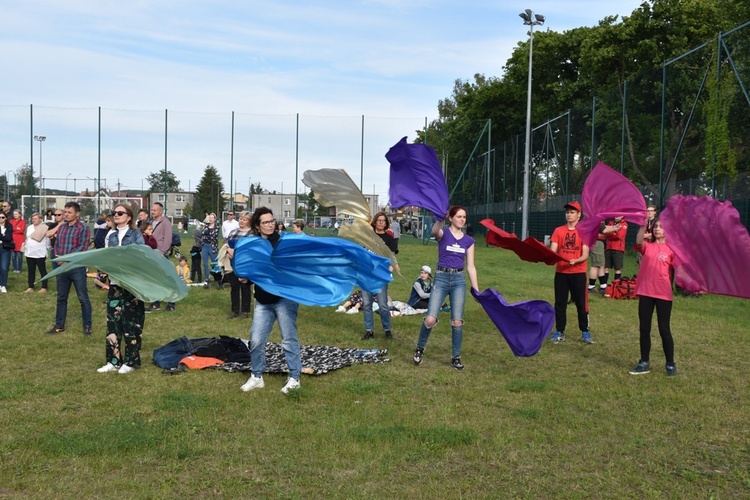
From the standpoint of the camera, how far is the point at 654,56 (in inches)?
1310

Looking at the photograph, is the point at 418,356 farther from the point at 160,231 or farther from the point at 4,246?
the point at 4,246

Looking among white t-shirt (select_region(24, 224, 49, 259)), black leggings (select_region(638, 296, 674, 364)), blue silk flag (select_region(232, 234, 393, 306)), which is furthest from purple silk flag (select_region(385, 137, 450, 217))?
white t-shirt (select_region(24, 224, 49, 259))

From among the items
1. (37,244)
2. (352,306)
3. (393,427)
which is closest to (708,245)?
(393,427)

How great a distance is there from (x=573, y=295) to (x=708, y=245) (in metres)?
3.17

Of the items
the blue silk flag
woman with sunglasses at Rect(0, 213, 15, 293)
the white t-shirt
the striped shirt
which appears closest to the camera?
the blue silk flag

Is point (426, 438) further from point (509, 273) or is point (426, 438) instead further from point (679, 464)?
point (509, 273)

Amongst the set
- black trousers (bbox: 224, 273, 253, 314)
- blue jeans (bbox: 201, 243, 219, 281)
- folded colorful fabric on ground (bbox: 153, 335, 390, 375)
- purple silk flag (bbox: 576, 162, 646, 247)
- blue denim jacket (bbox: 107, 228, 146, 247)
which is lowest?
folded colorful fabric on ground (bbox: 153, 335, 390, 375)

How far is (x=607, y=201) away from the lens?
8.55 m

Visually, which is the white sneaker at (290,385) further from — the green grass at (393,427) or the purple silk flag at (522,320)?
the purple silk flag at (522,320)

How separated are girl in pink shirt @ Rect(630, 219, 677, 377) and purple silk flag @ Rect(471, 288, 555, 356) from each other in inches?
39.9

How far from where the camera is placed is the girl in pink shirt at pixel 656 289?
7574mm

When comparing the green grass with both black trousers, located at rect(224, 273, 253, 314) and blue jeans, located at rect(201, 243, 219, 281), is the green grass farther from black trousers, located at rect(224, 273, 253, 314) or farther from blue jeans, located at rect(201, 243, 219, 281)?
blue jeans, located at rect(201, 243, 219, 281)

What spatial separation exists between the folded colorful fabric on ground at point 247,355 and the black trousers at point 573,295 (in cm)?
268

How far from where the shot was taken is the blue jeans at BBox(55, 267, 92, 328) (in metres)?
9.33
